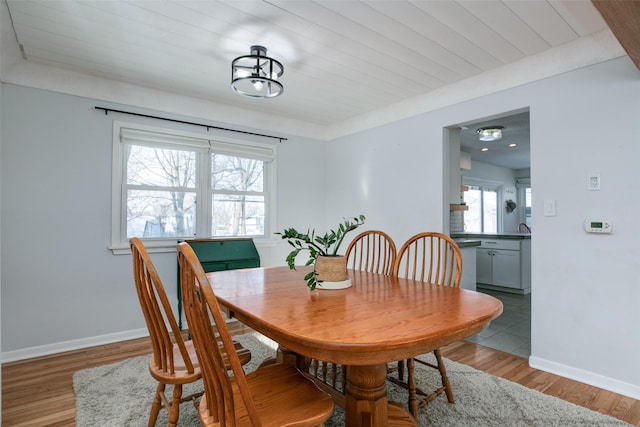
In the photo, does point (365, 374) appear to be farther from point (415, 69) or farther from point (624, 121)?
point (415, 69)

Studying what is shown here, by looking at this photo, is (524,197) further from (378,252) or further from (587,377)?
(378,252)

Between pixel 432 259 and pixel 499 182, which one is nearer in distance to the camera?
pixel 432 259

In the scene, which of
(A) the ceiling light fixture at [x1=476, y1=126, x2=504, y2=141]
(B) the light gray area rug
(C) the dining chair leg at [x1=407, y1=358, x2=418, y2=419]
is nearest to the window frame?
(A) the ceiling light fixture at [x1=476, y1=126, x2=504, y2=141]

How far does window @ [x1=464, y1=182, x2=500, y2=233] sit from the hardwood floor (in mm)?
4549

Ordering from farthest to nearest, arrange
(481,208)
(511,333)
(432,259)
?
1. (481,208)
2. (511,333)
3. (432,259)

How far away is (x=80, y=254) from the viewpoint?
9.39ft

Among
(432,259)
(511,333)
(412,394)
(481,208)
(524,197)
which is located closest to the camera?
(412,394)

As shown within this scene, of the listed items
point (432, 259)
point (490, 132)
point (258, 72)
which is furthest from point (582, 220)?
point (258, 72)

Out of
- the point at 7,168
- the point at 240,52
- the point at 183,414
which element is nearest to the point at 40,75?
the point at 7,168

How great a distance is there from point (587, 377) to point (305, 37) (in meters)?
2.93

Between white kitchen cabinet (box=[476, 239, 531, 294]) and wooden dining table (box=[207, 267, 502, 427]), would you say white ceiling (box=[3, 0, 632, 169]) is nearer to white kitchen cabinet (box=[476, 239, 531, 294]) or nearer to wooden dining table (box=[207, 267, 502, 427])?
wooden dining table (box=[207, 267, 502, 427])

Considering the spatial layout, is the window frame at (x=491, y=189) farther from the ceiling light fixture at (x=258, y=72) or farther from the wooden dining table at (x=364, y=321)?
the wooden dining table at (x=364, y=321)

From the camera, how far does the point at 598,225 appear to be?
217 centimetres

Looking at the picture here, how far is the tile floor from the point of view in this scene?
2.82 meters
